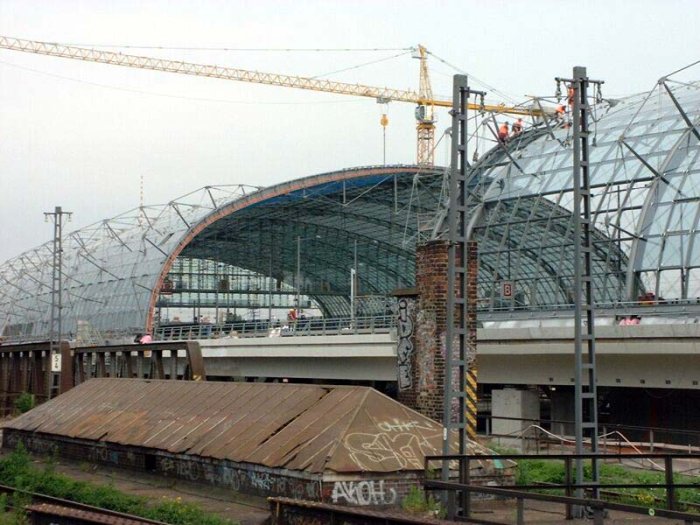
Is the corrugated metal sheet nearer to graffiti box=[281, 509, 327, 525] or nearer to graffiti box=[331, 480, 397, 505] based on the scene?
graffiti box=[331, 480, 397, 505]

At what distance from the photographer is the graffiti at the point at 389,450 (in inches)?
739

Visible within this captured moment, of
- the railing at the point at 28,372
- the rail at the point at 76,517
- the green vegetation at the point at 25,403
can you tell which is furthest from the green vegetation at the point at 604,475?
the railing at the point at 28,372

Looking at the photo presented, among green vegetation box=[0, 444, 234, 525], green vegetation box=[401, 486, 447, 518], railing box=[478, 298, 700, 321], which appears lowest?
green vegetation box=[0, 444, 234, 525]

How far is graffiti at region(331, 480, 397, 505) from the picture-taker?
59.7 ft

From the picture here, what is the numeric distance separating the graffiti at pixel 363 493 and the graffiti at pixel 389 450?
1.03 feet

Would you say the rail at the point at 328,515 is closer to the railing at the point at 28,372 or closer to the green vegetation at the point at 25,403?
the green vegetation at the point at 25,403

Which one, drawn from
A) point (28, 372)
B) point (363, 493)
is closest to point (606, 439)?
point (363, 493)

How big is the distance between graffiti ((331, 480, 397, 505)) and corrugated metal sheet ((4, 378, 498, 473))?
0.25m

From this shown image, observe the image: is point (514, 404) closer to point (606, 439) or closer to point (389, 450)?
point (606, 439)

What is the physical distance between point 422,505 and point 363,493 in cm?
123

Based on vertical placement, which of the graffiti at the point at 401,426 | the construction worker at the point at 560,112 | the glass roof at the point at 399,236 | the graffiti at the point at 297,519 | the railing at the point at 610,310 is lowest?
the graffiti at the point at 297,519

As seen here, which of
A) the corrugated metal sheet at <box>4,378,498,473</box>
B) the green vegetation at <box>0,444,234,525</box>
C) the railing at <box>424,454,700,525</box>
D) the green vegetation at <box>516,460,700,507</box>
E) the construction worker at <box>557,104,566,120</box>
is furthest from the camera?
the construction worker at <box>557,104,566,120</box>

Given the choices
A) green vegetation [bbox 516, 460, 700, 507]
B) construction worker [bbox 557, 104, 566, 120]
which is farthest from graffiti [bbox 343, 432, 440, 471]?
construction worker [bbox 557, 104, 566, 120]

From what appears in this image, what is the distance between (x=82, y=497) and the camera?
20609mm
